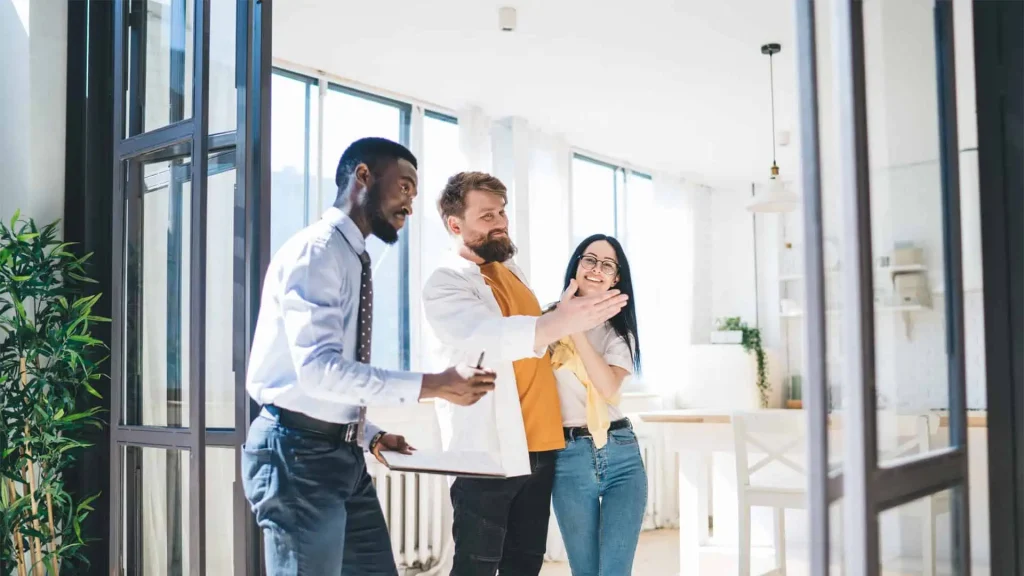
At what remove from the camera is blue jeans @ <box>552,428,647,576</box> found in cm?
215

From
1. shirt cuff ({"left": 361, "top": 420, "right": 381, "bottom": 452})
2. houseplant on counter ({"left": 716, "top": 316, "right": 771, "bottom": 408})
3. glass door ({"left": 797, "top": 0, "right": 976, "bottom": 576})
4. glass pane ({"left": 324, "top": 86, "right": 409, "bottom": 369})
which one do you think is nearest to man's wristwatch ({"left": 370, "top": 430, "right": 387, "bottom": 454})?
shirt cuff ({"left": 361, "top": 420, "right": 381, "bottom": 452})

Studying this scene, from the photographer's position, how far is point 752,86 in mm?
4965

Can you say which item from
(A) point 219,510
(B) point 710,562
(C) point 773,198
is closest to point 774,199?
(C) point 773,198

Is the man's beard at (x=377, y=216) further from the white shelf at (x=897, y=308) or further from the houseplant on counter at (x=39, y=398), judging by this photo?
the houseplant on counter at (x=39, y=398)

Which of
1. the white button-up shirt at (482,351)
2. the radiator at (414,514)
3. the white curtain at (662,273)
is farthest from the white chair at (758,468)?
the white curtain at (662,273)

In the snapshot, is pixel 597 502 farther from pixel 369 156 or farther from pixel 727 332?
pixel 727 332

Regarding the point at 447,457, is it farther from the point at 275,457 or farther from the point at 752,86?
the point at 752,86

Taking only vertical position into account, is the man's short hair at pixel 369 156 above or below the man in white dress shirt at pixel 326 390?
above

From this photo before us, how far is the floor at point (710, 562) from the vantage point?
1.54m

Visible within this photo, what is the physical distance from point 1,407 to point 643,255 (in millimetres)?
4841

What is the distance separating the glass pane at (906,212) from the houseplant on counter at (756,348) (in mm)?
5359

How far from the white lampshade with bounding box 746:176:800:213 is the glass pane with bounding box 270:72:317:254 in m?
2.27

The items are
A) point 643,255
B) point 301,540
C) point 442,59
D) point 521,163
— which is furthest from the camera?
point 643,255

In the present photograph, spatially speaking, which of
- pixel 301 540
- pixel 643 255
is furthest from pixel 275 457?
pixel 643 255
